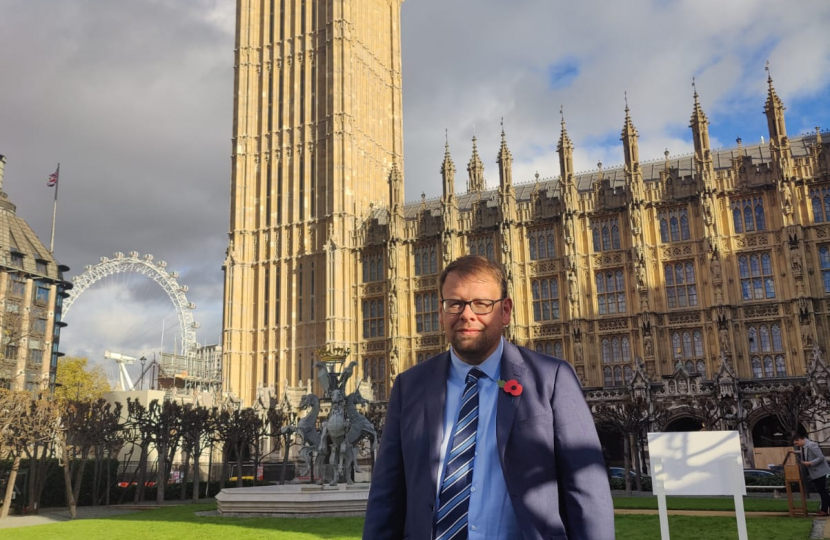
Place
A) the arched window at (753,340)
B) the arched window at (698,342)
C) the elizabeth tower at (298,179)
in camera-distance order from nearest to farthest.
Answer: the arched window at (753,340) → the arched window at (698,342) → the elizabeth tower at (298,179)

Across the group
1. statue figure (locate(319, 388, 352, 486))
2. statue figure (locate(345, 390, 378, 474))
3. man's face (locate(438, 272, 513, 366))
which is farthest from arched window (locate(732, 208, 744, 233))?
man's face (locate(438, 272, 513, 366))

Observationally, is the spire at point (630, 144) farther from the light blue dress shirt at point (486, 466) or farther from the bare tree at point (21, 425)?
the light blue dress shirt at point (486, 466)

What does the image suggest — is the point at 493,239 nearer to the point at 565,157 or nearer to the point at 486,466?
the point at 565,157

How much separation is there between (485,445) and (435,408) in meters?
0.30

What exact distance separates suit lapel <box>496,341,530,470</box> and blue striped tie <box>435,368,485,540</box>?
136 millimetres

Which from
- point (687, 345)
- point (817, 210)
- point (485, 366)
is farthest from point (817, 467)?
point (817, 210)

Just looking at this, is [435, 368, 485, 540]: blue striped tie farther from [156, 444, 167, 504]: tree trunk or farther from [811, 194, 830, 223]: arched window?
[811, 194, 830, 223]: arched window

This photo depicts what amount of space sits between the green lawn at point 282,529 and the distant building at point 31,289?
44459 mm

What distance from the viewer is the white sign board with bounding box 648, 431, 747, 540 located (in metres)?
7.64

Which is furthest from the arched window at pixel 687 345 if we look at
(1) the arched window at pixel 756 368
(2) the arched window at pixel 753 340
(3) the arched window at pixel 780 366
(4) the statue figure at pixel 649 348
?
(3) the arched window at pixel 780 366

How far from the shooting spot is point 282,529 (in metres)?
16.7

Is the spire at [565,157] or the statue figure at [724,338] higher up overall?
the spire at [565,157]

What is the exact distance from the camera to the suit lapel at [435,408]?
328 cm

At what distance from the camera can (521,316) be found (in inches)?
1791
